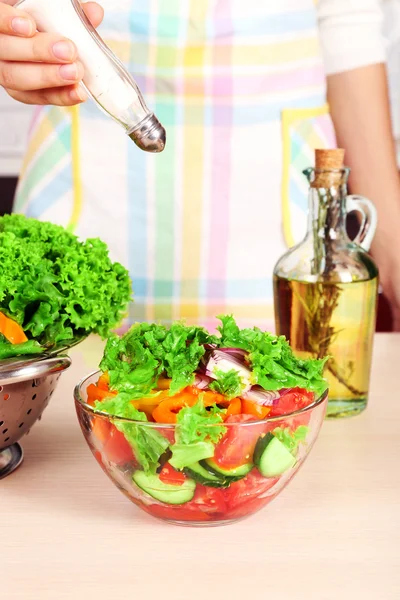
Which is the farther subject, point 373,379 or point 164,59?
point 164,59

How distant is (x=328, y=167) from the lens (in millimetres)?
1023

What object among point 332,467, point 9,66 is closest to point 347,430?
point 332,467

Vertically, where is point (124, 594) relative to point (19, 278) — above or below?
below

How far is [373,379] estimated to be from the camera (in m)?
1.17

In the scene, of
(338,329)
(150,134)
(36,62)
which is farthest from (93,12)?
(338,329)

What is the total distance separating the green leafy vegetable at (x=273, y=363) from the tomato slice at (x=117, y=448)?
121 mm

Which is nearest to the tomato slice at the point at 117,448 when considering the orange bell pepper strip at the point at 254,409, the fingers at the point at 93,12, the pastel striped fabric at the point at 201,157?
the orange bell pepper strip at the point at 254,409

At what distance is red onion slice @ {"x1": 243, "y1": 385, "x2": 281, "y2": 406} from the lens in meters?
0.74

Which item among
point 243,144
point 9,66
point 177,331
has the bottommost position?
point 177,331

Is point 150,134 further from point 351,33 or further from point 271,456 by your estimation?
point 351,33

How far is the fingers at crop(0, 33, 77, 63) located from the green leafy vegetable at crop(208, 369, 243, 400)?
38cm

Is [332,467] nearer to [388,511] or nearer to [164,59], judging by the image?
[388,511]

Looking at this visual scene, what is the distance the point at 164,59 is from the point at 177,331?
0.95 m

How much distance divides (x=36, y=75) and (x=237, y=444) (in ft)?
1.76
